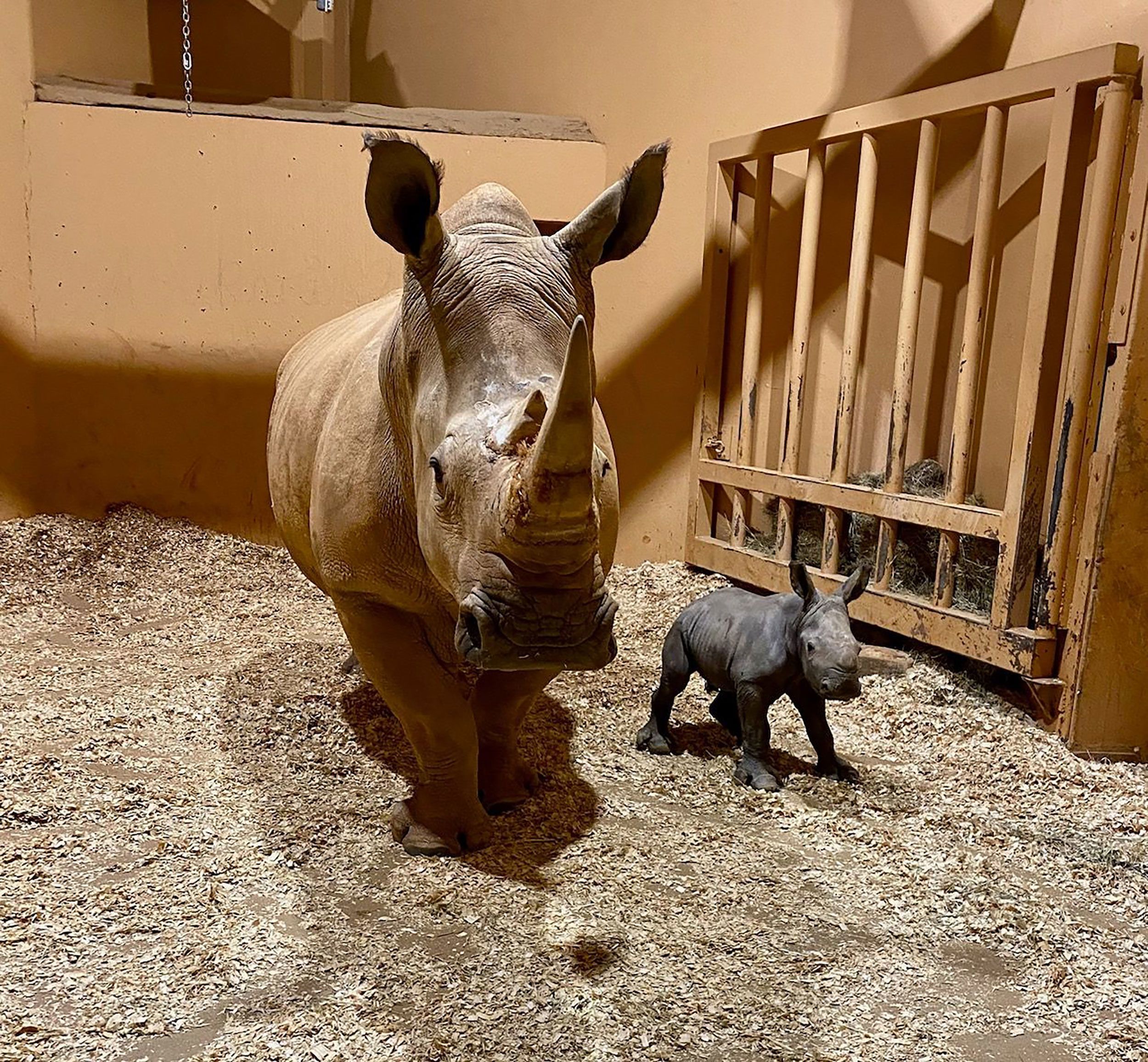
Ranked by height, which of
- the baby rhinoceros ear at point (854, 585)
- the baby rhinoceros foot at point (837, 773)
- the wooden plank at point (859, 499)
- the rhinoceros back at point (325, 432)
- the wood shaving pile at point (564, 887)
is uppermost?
the rhinoceros back at point (325, 432)

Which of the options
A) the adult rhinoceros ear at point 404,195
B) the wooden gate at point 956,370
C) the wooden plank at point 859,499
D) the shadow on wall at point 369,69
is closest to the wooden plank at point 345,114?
the wooden gate at point 956,370

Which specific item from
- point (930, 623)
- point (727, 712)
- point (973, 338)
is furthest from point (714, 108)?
point (727, 712)

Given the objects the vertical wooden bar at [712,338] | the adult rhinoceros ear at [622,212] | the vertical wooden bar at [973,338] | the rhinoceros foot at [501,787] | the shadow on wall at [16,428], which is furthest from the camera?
the shadow on wall at [16,428]

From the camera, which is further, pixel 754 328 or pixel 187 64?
Answer: pixel 187 64

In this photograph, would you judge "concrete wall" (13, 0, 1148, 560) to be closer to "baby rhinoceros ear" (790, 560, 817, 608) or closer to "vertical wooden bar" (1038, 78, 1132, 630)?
"vertical wooden bar" (1038, 78, 1132, 630)

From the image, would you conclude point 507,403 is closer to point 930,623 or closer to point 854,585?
point 854,585

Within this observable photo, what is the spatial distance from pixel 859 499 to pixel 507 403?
272 centimetres

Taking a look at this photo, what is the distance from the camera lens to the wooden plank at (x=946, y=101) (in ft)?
11.5

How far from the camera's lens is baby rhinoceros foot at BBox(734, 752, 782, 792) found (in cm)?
320

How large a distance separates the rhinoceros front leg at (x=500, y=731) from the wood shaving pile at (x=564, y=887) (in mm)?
104

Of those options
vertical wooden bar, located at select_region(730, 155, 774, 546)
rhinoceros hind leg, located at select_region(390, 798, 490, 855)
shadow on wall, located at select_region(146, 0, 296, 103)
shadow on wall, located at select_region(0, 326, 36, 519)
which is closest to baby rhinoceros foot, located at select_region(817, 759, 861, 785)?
rhinoceros hind leg, located at select_region(390, 798, 490, 855)

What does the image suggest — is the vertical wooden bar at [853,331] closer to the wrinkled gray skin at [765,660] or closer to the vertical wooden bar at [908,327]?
the vertical wooden bar at [908,327]

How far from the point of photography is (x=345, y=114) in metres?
5.83

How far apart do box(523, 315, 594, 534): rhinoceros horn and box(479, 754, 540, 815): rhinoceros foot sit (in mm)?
1378
